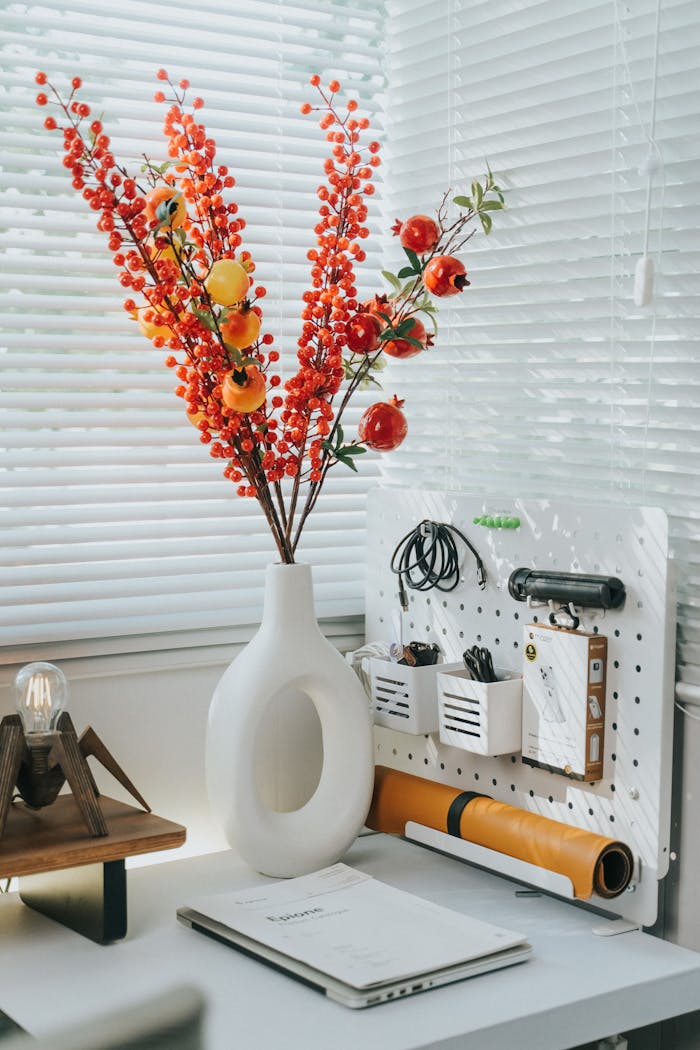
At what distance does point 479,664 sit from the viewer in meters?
1.47

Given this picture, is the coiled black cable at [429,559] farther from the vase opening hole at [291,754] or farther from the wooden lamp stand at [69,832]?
the wooden lamp stand at [69,832]

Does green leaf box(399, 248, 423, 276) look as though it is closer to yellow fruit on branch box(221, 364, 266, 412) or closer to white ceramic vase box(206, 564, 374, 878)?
yellow fruit on branch box(221, 364, 266, 412)

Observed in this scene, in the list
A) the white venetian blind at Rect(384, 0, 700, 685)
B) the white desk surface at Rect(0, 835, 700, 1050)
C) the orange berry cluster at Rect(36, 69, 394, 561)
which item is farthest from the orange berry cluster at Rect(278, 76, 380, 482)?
the white desk surface at Rect(0, 835, 700, 1050)

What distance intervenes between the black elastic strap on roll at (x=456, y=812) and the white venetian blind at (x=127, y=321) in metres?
0.39

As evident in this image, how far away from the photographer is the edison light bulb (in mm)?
1271

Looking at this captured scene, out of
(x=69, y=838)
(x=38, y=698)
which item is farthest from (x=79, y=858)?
(x=38, y=698)

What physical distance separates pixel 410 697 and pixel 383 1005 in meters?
0.51

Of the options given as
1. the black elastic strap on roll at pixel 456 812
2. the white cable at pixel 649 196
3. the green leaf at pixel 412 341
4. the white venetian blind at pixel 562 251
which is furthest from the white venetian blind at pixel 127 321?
the white cable at pixel 649 196

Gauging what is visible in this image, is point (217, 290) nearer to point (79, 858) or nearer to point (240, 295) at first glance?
point (240, 295)

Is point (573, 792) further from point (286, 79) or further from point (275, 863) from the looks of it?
point (286, 79)

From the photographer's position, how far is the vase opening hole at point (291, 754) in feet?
5.46

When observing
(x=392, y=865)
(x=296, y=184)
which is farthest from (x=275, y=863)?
(x=296, y=184)

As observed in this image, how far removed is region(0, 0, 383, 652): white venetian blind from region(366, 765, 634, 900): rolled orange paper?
32 cm

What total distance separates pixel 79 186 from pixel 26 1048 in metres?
0.85
